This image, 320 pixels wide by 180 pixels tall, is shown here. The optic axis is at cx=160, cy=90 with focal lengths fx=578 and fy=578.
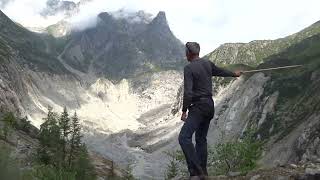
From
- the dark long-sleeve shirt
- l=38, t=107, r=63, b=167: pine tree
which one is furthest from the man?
l=38, t=107, r=63, b=167: pine tree

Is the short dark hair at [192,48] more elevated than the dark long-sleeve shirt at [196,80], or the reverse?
the short dark hair at [192,48]

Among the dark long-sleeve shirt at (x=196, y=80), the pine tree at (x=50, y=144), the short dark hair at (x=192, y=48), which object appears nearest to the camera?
the dark long-sleeve shirt at (x=196, y=80)

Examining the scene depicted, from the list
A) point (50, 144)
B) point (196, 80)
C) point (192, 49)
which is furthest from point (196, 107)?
point (50, 144)

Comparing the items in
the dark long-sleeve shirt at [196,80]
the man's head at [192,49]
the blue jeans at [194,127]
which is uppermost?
the man's head at [192,49]

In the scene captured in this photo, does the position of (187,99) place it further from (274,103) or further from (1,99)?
(1,99)

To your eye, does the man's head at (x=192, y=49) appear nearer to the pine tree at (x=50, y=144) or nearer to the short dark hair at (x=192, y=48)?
the short dark hair at (x=192, y=48)

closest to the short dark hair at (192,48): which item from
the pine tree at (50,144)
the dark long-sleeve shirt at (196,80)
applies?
the dark long-sleeve shirt at (196,80)

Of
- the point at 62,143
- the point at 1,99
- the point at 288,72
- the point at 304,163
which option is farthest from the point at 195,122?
the point at 1,99

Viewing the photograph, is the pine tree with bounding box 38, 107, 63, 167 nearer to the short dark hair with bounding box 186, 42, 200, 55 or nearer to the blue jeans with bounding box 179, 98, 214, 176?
the blue jeans with bounding box 179, 98, 214, 176

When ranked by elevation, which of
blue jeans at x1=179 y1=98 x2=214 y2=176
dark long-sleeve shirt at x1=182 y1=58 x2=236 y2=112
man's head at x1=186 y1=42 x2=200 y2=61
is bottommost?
blue jeans at x1=179 y1=98 x2=214 y2=176
